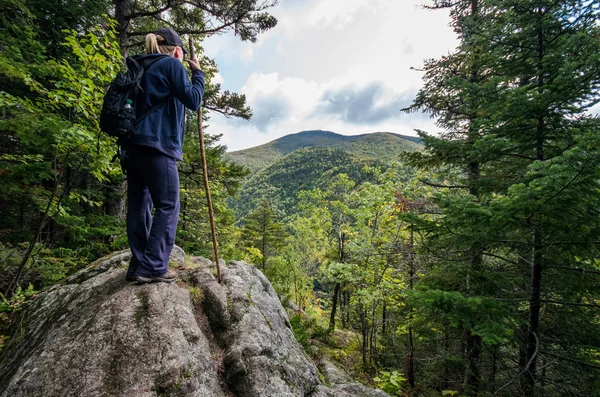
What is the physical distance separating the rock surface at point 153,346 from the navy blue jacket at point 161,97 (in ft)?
4.87

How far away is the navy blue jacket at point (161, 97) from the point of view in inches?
90.4

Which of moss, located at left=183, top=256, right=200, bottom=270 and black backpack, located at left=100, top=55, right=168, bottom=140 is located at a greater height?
black backpack, located at left=100, top=55, right=168, bottom=140

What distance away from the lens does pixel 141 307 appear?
2270 millimetres

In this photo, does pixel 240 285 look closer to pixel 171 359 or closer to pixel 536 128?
pixel 171 359

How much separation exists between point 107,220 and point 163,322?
16.9 feet

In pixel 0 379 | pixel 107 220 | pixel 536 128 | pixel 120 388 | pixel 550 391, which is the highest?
pixel 536 128

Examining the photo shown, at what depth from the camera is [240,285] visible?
3398 mm

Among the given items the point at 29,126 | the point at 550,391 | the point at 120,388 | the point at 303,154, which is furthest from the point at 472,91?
the point at 303,154

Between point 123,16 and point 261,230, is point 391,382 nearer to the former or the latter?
point 123,16

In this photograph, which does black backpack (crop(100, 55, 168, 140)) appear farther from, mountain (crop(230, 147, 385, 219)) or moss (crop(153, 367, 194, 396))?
mountain (crop(230, 147, 385, 219))

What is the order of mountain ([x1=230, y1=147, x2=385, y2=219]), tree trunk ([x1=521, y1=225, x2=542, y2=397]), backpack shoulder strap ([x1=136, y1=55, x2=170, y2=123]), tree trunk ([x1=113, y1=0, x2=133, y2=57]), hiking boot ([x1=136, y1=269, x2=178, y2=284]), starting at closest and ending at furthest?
1. backpack shoulder strap ([x1=136, y1=55, x2=170, y2=123])
2. hiking boot ([x1=136, y1=269, x2=178, y2=284])
3. tree trunk ([x1=521, y1=225, x2=542, y2=397])
4. tree trunk ([x1=113, y1=0, x2=133, y2=57])
5. mountain ([x1=230, y1=147, x2=385, y2=219])

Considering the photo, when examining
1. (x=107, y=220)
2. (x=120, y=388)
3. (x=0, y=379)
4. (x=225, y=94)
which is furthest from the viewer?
(x=225, y=94)

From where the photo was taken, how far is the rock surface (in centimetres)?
182

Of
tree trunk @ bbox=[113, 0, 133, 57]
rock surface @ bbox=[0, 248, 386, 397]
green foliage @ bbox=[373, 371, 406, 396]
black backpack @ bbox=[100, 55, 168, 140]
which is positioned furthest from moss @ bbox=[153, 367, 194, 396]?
tree trunk @ bbox=[113, 0, 133, 57]
